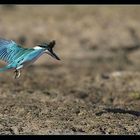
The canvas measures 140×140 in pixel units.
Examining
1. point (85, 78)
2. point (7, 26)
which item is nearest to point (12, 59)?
point (85, 78)

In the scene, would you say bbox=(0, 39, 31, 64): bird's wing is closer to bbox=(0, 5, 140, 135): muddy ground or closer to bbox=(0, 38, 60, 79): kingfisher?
bbox=(0, 38, 60, 79): kingfisher

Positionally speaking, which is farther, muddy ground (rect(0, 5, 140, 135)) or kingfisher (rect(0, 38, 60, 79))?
muddy ground (rect(0, 5, 140, 135))

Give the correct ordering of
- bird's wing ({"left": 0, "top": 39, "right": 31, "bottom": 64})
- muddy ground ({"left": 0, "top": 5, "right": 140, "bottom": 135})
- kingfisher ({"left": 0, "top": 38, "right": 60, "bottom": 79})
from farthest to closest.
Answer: muddy ground ({"left": 0, "top": 5, "right": 140, "bottom": 135}) → bird's wing ({"left": 0, "top": 39, "right": 31, "bottom": 64}) → kingfisher ({"left": 0, "top": 38, "right": 60, "bottom": 79})

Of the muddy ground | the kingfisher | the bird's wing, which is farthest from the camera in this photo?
the muddy ground

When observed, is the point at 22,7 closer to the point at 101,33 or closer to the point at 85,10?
the point at 85,10

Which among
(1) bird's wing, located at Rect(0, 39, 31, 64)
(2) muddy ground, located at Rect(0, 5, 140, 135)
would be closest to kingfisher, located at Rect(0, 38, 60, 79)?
(1) bird's wing, located at Rect(0, 39, 31, 64)

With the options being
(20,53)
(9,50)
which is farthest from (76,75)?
(20,53)

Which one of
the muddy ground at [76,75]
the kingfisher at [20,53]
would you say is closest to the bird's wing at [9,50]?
the kingfisher at [20,53]

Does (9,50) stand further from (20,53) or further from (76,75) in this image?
(76,75)
